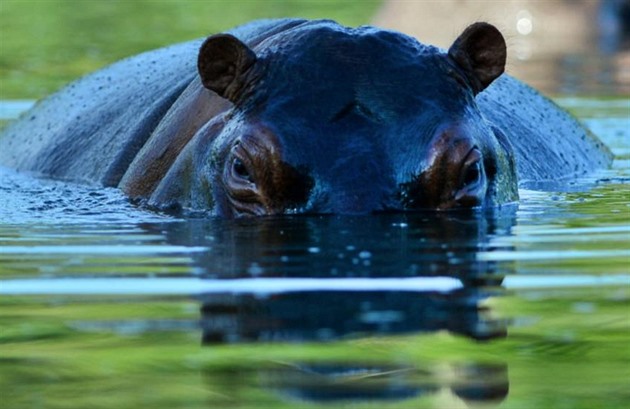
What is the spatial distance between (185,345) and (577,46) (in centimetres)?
1777

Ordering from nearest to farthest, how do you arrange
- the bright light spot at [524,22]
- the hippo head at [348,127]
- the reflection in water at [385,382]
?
the reflection in water at [385,382]
the hippo head at [348,127]
the bright light spot at [524,22]

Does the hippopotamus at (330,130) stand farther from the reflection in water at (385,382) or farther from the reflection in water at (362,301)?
the reflection in water at (385,382)

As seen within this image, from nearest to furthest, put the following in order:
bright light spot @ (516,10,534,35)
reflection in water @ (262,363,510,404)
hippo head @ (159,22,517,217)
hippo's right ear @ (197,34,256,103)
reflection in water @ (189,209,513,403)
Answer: reflection in water @ (262,363,510,404) → reflection in water @ (189,209,513,403) → hippo head @ (159,22,517,217) → hippo's right ear @ (197,34,256,103) → bright light spot @ (516,10,534,35)

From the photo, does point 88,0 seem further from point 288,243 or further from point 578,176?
point 288,243

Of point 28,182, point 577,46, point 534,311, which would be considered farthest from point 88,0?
point 534,311

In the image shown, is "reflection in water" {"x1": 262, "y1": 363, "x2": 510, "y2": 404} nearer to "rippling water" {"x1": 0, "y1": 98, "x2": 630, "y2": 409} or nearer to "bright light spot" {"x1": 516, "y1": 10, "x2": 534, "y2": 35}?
"rippling water" {"x1": 0, "y1": 98, "x2": 630, "y2": 409}

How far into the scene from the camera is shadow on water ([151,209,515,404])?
374 cm

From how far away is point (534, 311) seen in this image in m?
4.62

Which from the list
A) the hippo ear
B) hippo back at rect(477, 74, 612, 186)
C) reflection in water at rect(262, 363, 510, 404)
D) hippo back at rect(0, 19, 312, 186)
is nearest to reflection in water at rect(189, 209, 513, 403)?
reflection in water at rect(262, 363, 510, 404)

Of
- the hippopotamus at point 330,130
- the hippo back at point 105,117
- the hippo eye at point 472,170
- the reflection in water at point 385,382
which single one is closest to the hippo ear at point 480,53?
the hippopotamus at point 330,130

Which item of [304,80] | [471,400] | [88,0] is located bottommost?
[471,400]

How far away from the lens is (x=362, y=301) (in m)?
4.60

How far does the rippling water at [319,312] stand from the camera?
12.3ft

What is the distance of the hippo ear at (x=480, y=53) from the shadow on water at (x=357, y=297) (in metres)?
0.59
